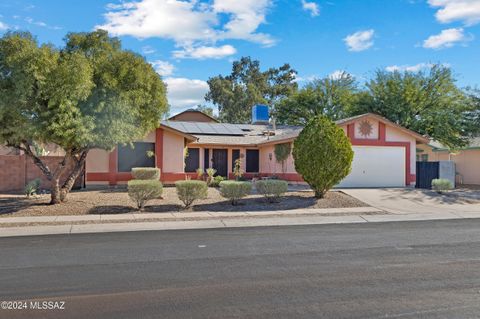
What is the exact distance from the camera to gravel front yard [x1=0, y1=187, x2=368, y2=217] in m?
14.8

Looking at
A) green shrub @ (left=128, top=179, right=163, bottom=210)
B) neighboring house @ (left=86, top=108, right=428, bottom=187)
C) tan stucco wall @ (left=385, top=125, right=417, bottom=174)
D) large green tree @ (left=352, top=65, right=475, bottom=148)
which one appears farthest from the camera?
large green tree @ (left=352, top=65, right=475, bottom=148)

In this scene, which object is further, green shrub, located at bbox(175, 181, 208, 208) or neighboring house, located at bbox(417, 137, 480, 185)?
neighboring house, located at bbox(417, 137, 480, 185)

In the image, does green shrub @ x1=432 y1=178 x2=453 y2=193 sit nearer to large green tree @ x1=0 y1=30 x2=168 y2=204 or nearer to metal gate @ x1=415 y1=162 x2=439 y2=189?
metal gate @ x1=415 y1=162 x2=439 y2=189

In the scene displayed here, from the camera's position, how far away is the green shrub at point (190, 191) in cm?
1555

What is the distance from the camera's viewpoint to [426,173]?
2545cm

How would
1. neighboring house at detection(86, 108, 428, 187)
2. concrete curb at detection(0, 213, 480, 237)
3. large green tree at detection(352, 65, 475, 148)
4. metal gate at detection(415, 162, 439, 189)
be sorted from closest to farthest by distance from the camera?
concrete curb at detection(0, 213, 480, 237)
neighboring house at detection(86, 108, 428, 187)
metal gate at detection(415, 162, 439, 189)
large green tree at detection(352, 65, 475, 148)

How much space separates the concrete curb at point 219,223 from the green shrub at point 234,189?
2.47 m

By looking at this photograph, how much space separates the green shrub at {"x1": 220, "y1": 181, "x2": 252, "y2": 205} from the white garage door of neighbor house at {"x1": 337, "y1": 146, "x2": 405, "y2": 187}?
8.75 m

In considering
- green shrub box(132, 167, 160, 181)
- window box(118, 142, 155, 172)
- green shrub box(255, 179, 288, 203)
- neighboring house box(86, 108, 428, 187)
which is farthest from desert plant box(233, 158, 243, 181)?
green shrub box(255, 179, 288, 203)

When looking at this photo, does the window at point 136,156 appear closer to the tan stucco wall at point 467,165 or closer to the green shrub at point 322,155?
the green shrub at point 322,155

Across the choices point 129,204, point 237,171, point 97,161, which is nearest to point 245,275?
point 129,204

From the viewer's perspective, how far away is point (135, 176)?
2122 centimetres

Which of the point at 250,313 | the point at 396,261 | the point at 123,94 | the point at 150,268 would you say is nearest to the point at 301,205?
the point at 123,94

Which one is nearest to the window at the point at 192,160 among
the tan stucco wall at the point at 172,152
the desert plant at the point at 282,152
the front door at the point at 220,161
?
the front door at the point at 220,161
